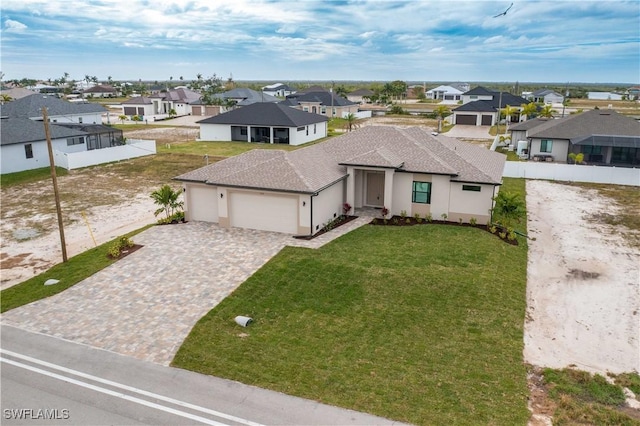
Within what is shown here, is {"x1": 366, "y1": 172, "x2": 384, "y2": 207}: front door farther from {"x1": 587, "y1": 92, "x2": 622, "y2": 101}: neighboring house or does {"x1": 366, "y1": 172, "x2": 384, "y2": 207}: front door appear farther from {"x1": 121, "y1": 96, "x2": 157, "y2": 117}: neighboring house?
{"x1": 587, "y1": 92, "x2": 622, "y2": 101}: neighboring house

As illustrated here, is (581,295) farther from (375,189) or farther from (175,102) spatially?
(175,102)

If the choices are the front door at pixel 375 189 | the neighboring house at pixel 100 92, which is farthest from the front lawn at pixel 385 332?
the neighboring house at pixel 100 92

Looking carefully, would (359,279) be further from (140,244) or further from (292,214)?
(140,244)

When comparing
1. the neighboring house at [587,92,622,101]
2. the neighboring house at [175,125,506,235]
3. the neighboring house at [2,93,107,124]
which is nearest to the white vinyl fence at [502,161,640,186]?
the neighboring house at [175,125,506,235]

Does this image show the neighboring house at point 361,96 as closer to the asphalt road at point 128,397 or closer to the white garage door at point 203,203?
the white garage door at point 203,203

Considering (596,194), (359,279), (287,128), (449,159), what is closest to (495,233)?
(449,159)

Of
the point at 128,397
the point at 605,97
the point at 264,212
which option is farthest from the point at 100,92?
the point at 605,97
